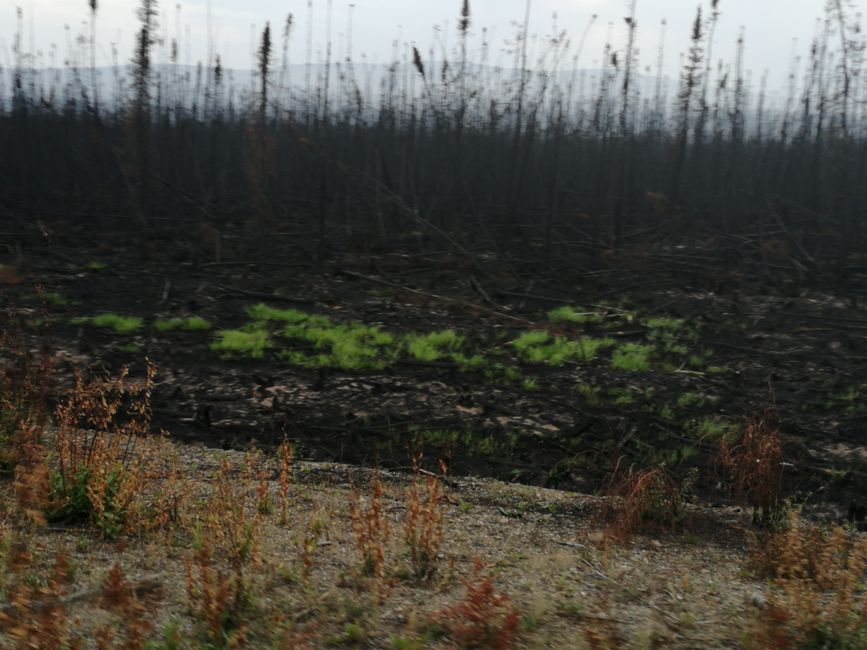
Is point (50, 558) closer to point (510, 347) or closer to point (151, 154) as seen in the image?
point (510, 347)

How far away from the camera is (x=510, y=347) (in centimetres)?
887

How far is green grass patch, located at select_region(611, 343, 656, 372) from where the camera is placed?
824 cm

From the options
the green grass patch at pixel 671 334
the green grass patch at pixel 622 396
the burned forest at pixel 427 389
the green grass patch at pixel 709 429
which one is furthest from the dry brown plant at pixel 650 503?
the green grass patch at pixel 671 334

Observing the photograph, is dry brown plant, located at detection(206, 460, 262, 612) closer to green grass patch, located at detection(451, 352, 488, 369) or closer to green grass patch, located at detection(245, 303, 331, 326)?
green grass patch, located at detection(451, 352, 488, 369)

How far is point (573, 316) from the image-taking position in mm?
10305

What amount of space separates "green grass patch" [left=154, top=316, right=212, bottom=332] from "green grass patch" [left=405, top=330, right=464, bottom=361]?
7.55 ft

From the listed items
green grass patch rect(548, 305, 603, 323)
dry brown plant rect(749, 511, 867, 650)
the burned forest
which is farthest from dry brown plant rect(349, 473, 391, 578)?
green grass patch rect(548, 305, 603, 323)

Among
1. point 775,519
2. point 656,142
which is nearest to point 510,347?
point 775,519

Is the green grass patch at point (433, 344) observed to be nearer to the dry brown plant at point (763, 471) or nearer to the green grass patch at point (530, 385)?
the green grass patch at point (530, 385)

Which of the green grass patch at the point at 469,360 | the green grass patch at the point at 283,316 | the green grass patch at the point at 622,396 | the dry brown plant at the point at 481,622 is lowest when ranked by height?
the dry brown plant at the point at 481,622

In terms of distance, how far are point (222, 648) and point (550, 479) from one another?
3.00 metres

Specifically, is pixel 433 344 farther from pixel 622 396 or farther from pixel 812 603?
pixel 812 603

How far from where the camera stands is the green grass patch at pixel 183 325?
9109 millimetres

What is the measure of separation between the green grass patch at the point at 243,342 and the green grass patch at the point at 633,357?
353cm
